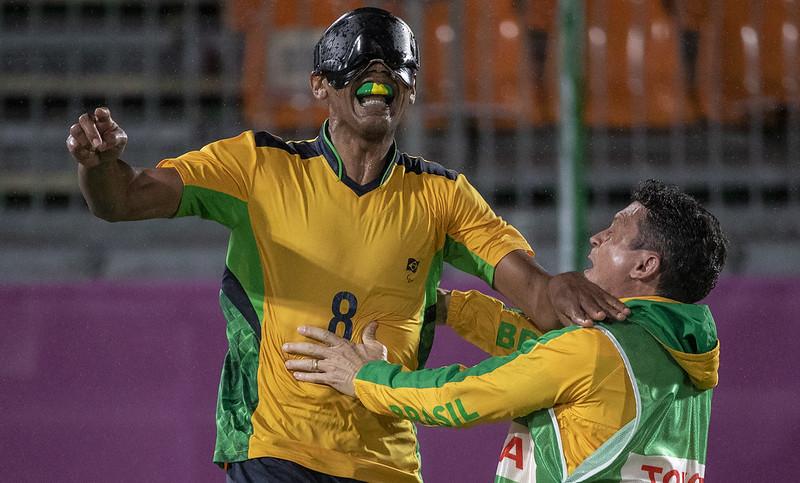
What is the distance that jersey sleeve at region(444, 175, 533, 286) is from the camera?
2.25m

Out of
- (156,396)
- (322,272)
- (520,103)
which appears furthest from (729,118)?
(156,396)

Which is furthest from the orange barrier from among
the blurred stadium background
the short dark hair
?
the short dark hair

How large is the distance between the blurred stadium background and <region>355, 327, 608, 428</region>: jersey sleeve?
1.16m

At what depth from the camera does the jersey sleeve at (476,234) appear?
88.5 inches

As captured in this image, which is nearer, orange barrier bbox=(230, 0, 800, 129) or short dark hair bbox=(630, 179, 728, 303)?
short dark hair bbox=(630, 179, 728, 303)

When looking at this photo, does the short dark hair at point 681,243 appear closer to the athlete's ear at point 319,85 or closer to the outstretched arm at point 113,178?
the athlete's ear at point 319,85

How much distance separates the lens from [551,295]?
209 centimetres

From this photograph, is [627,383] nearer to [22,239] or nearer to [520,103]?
A: [520,103]

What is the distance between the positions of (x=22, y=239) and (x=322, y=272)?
158 centimetres

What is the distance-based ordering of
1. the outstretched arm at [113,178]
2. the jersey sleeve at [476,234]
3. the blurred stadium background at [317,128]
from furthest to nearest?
the blurred stadium background at [317,128] → the jersey sleeve at [476,234] → the outstretched arm at [113,178]

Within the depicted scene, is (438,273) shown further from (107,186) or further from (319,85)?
(107,186)

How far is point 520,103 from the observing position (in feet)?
11.3

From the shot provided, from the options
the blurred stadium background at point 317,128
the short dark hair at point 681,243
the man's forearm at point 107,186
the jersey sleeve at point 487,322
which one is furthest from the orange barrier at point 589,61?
the man's forearm at point 107,186

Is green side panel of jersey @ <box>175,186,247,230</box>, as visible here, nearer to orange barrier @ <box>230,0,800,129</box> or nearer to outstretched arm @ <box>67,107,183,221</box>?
outstretched arm @ <box>67,107,183,221</box>
